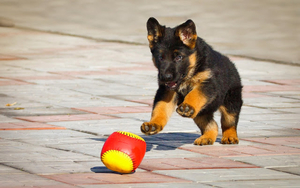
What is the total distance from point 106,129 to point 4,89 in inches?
161

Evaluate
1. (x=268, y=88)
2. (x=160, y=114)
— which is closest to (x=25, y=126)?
(x=160, y=114)

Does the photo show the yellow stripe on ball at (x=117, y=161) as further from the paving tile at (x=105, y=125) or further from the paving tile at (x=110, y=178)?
the paving tile at (x=105, y=125)

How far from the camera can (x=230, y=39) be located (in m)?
20.3

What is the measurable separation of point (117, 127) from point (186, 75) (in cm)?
171

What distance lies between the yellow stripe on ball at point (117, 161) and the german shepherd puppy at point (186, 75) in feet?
3.07

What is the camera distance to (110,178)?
229 inches

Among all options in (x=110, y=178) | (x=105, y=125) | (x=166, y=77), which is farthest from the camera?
(x=105, y=125)

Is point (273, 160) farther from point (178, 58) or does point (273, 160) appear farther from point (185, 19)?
point (185, 19)

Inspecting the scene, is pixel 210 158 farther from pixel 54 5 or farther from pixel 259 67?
pixel 54 5

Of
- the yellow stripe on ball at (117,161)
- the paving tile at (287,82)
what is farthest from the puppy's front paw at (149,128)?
the paving tile at (287,82)

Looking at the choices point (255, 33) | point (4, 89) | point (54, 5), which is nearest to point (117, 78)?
Answer: point (4, 89)

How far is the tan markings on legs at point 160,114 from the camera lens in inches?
261

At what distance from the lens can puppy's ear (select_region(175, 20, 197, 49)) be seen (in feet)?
23.5

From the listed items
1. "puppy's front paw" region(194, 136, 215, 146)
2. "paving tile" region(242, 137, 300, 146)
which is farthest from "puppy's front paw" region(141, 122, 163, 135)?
"paving tile" region(242, 137, 300, 146)
